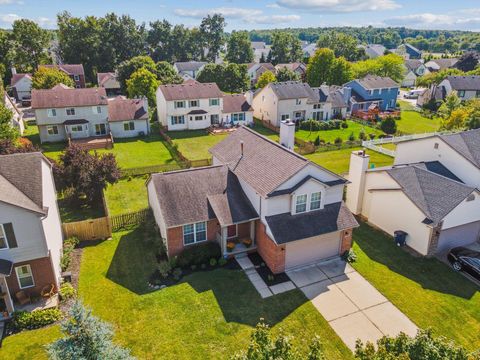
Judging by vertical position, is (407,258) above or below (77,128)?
below

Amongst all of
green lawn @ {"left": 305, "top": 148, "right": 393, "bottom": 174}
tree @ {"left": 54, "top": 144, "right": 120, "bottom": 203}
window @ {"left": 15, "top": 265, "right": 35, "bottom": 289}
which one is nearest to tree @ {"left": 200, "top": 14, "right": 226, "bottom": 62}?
green lawn @ {"left": 305, "top": 148, "right": 393, "bottom": 174}

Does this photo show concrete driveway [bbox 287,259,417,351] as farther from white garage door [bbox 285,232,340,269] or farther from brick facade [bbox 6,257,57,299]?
brick facade [bbox 6,257,57,299]

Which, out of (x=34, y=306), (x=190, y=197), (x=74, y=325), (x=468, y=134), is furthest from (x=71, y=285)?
(x=468, y=134)

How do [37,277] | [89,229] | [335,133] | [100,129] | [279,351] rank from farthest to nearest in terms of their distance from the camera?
1. [335,133]
2. [100,129]
3. [89,229]
4. [37,277]
5. [279,351]

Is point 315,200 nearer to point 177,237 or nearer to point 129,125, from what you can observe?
point 177,237

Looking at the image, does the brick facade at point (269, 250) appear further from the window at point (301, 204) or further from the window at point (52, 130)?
the window at point (52, 130)

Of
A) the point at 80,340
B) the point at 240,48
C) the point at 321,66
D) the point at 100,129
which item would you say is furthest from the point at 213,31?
the point at 80,340

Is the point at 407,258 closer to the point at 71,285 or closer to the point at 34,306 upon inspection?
the point at 71,285
